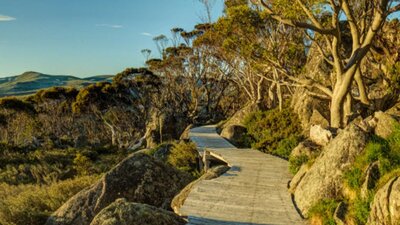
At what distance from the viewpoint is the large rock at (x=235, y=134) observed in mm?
21266

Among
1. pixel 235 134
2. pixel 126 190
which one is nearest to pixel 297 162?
pixel 126 190

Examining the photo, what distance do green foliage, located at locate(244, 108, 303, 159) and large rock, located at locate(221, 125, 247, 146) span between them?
43cm

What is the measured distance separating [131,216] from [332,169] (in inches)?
183

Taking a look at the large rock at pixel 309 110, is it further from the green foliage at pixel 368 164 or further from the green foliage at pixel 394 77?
the green foliage at pixel 368 164

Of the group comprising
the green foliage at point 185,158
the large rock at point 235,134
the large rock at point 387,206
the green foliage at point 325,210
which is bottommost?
the green foliage at point 185,158

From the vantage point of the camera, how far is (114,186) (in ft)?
35.6

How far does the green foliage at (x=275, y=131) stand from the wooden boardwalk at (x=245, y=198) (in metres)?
2.12

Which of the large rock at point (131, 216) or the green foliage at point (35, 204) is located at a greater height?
the large rock at point (131, 216)

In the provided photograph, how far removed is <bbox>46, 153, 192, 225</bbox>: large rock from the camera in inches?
410

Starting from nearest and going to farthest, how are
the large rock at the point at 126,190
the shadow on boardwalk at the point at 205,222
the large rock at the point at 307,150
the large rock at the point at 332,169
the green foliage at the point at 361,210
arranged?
1. the green foliage at the point at 361,210
2. the shadow on boardwalk at the point at 205,222
3. the large rock at the point at 332,169
4. the large rock at the point at 126,190
5. the large rock at the point at 307,150

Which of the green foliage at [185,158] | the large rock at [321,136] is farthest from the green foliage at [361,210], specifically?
the green foliage at [185,158]

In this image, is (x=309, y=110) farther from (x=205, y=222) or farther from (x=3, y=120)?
(x=3, y=120)

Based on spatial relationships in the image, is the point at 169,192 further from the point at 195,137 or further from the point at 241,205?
the point at 195,137

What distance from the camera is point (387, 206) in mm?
6156
